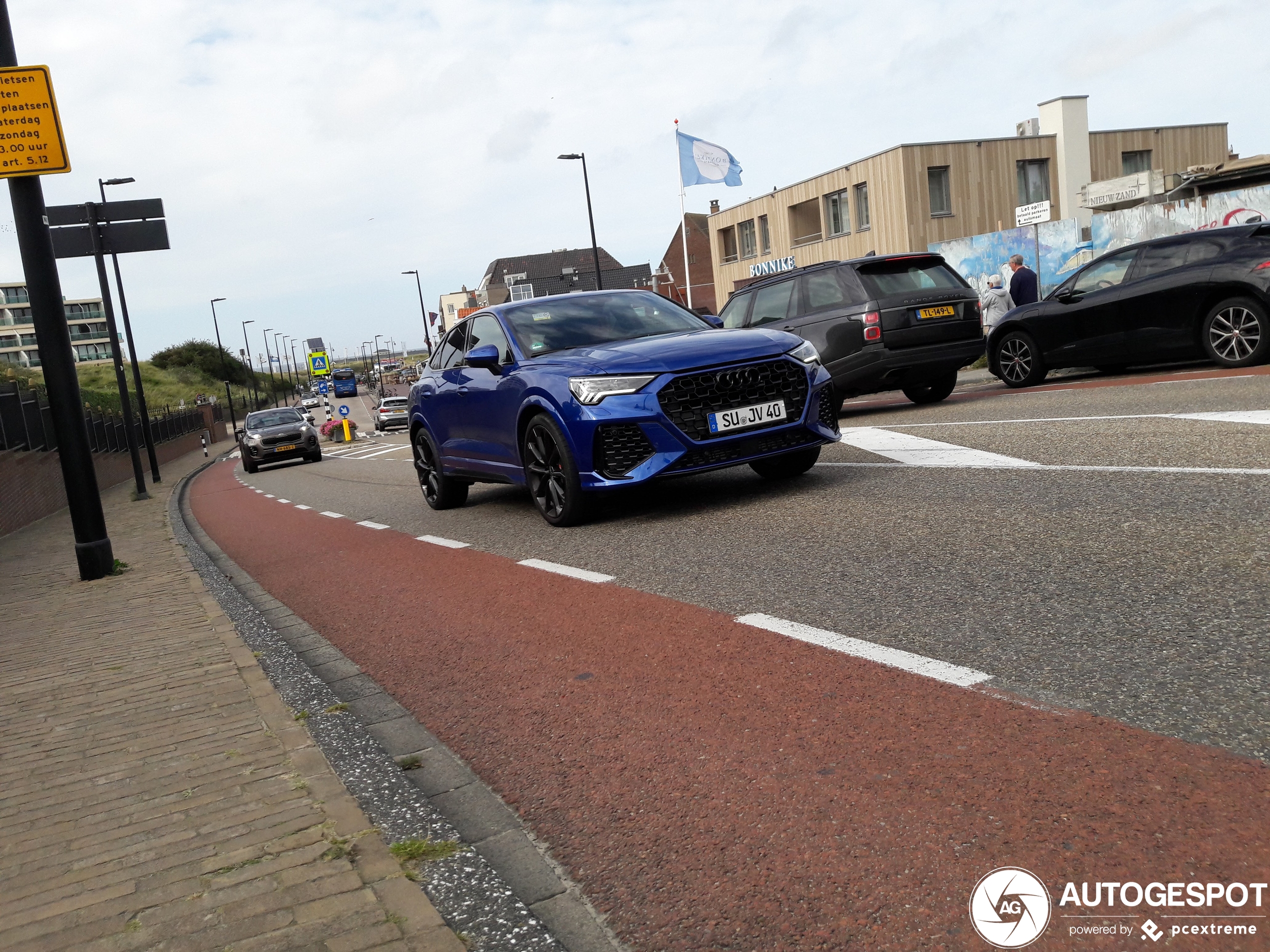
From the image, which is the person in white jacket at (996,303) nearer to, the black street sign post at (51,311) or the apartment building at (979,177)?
the black street sign post at (51,311)

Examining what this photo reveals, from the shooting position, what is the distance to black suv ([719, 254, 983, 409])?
12.4 m

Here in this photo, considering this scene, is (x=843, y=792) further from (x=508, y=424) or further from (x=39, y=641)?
(x=508, y=424)

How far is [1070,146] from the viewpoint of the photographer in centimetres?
3969

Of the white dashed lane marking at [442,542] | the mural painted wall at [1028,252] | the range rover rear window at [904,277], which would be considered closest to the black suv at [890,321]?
the range rover rear window at [904,277]

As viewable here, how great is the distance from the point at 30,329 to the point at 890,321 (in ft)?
459

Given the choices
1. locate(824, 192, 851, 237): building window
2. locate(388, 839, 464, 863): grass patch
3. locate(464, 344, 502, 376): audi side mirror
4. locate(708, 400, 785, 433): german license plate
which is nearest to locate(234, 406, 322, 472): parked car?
locate(824, 192, 851, 237): building window

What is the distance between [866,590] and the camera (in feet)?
15.7

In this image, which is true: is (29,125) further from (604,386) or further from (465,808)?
(465,808)

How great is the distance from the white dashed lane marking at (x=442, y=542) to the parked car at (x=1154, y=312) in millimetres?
8523

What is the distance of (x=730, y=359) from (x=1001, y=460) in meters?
2.15

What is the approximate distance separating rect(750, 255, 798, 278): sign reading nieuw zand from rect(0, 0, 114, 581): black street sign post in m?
38.2

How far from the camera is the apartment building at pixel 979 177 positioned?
125 feet

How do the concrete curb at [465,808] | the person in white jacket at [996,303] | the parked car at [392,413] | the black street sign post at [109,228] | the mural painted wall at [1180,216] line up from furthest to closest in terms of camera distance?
the parked car at [392,413] < the mural painted wall at [1180,216] < the person in white jacket at [996,303] < the black street sign post at [109,228] < the concrete curb at [465,808]

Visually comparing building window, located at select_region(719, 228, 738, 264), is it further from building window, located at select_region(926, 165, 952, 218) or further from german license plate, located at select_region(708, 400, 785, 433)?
german license plate, located at select_region(708, 400, 785, 433)
